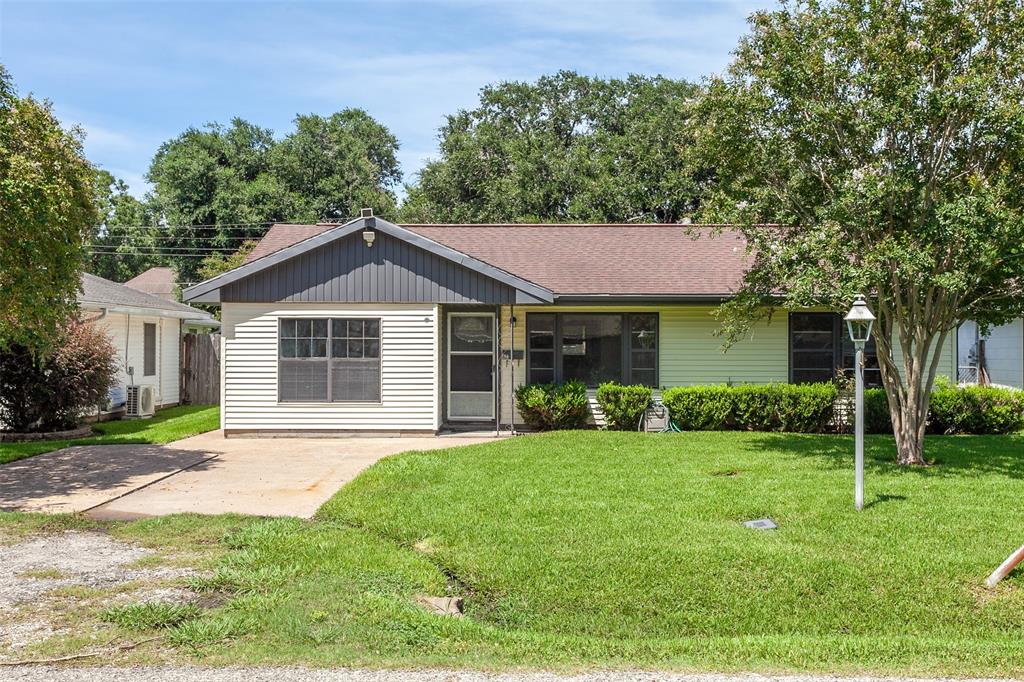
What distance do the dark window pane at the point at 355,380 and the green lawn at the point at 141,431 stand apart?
2.88 meters

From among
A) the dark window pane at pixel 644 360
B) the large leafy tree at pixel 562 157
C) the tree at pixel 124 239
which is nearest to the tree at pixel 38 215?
the dark window pane at pixel 644 360

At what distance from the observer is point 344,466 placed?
11.2 meters

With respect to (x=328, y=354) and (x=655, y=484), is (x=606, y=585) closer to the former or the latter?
(x=655, y=484)

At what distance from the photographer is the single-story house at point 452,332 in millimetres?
14305

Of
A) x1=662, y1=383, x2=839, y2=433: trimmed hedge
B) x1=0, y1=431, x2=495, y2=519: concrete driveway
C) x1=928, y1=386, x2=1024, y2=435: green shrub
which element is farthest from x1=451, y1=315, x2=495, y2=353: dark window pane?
x1=928, y1=386, x2=1024, y2=435: green shrub

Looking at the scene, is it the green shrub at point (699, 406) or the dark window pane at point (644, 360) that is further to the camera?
the dark window pane at point (644, 360)

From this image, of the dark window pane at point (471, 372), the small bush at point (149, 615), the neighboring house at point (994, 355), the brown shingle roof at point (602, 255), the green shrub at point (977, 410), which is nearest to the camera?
the small bush at point (149, 615)

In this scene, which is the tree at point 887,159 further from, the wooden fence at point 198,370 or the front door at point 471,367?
the wooden fence at point 198,370

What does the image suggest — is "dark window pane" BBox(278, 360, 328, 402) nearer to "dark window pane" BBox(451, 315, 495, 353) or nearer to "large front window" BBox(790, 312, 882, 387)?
"dark window pane" BBox(451, 315, 495, 353)

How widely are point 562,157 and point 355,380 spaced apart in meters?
23.8

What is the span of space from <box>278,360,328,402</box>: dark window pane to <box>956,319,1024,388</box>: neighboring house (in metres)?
13.4

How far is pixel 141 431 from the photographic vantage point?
15328 millimetres

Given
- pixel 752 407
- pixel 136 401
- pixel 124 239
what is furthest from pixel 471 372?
pixel 124 239

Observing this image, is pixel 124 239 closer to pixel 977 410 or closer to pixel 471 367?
pixel 471 367
